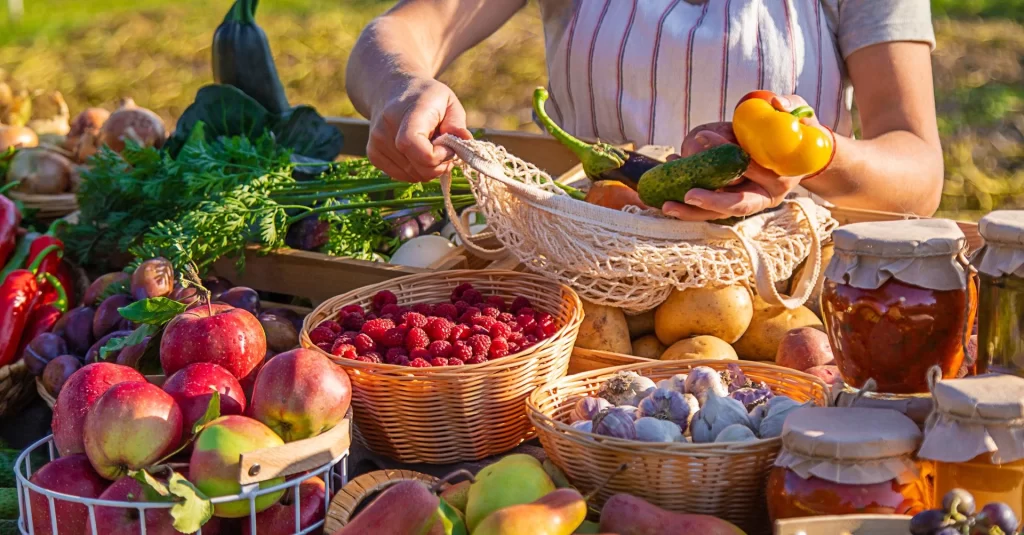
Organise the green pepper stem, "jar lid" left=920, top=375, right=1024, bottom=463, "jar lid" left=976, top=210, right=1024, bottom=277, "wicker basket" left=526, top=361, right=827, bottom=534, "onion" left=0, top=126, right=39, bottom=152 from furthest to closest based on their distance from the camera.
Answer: "onion" left=0, top=126, right=39, bottom=152, the green pepper stem, "wicker basket" left=526, top=361, right=827, bottom=534, "jar lid" left=976, top=210, right=1024, bottom=277, "jar lid" left=920, top=375, right=1024, bottom=463

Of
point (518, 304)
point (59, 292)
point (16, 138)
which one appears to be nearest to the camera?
point (518, 304)

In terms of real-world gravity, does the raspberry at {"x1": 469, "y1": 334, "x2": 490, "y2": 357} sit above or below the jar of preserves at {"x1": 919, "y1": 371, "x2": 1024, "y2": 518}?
below

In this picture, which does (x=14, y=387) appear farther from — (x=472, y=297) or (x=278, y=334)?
(x=472, y=297)

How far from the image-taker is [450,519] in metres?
1.10

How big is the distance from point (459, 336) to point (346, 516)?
0.44 metres

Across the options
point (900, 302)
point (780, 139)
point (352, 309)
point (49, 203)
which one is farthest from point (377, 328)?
point (49, 203)

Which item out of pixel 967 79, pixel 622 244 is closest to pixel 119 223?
pixel 622 244

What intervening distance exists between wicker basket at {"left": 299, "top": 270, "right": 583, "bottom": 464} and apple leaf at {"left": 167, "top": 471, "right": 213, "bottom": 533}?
Result: 357 mm

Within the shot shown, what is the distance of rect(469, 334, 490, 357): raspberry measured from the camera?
1478mm

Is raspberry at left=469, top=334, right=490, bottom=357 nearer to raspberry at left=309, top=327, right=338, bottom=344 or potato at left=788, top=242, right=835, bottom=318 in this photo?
raspberry at left=309, top=327, right=338, bottom=344

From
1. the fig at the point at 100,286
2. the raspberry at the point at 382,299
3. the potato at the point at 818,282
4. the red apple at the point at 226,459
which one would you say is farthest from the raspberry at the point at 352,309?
the potato at the point at 818,282

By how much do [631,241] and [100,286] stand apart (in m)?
1.19

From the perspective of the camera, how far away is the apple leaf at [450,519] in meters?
1.08

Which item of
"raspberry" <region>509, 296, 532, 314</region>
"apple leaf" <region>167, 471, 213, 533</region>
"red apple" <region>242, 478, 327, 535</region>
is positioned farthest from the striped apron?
"apple leaf" <region>167, 471, 213, 533</region>
